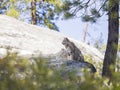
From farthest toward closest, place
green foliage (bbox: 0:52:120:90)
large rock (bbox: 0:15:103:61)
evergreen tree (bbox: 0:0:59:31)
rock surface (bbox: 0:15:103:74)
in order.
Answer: evergreen tree (bbox: 0:0:59:31) < large rock (bbox: 0:15:103:61) < rock surface (bbox: 0:15:103:74) < green foliage (bbox: 0:52:120:90)

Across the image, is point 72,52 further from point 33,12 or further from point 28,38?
point 33,12

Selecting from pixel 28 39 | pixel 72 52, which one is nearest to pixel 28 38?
pixel 28 39

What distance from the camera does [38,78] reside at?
1.90 meters

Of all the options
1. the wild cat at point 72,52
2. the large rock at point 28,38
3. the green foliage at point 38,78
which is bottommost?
the wild cat at point 72,52

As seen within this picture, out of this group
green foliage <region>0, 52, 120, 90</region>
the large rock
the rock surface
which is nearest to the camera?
green foliage <region>0, 52, 120, 90</region>

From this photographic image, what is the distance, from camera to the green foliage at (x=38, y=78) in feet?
5.94

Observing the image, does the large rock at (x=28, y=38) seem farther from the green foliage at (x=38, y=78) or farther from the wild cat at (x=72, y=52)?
the green foliage at (x=38, y=78)

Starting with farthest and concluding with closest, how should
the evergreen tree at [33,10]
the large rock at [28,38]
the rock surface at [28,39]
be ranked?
1. the evergreen tree at [33,10]
2. the large rock at [28,38]
3. the rock surface at [28,39]

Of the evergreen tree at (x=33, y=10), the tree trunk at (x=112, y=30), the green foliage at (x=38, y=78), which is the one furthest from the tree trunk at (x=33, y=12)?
the green foliage at (x=38, y=78)

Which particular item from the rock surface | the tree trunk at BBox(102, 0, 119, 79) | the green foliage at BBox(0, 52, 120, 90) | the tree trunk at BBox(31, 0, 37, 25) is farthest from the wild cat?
the tree trunk at BBox(31, 0, 37, 25)

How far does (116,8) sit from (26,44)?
108 inches

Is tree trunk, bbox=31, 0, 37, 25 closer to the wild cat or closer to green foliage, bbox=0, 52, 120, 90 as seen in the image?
the wild cat

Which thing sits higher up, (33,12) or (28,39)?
(33,12)

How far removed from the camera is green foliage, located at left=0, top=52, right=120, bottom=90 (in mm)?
1809
